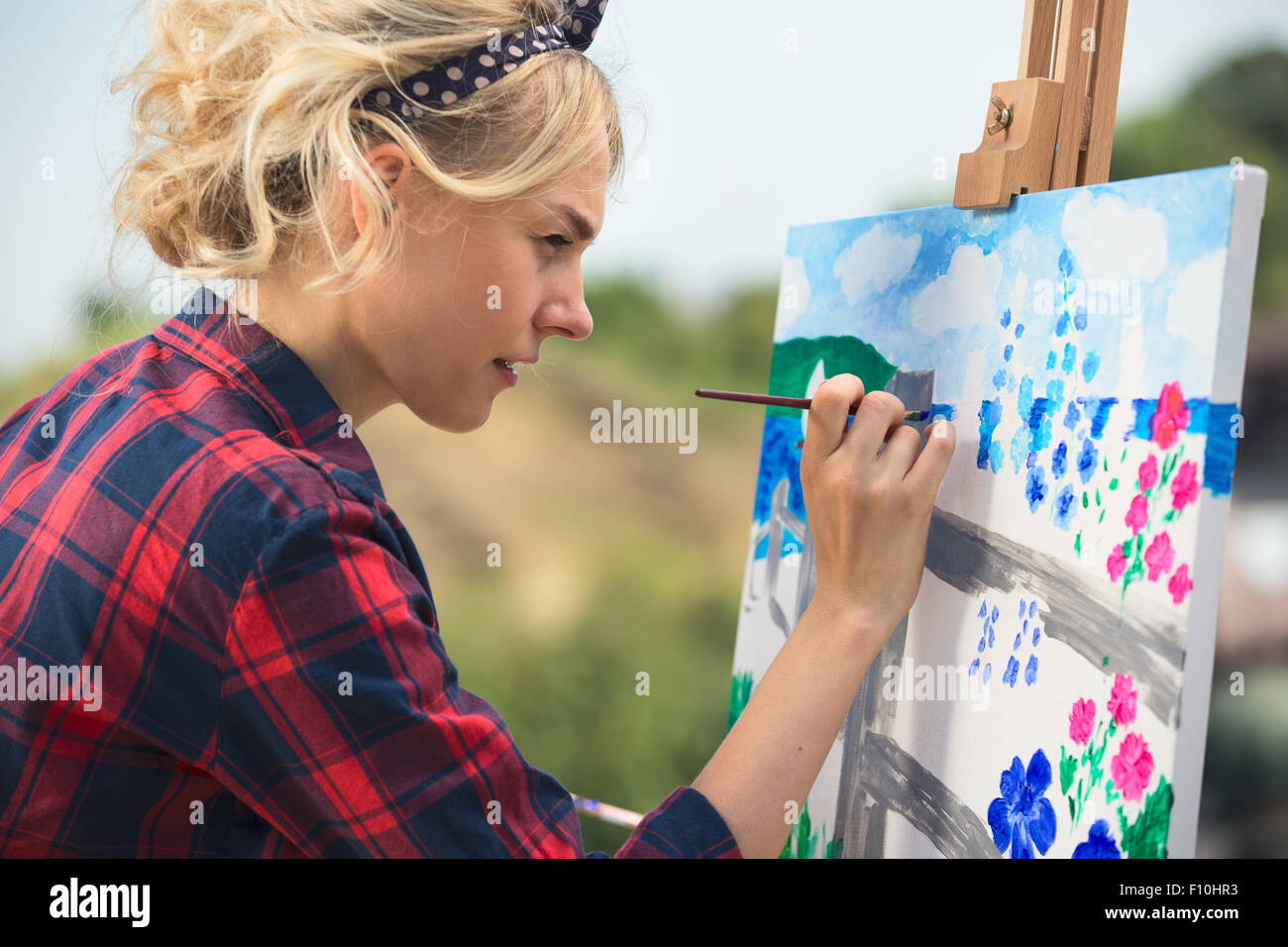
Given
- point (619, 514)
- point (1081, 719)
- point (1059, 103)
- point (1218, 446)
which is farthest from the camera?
point (619, 514)

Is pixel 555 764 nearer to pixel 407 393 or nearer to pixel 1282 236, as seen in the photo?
pixel 407 393

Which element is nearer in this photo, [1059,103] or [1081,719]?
[1081,719]

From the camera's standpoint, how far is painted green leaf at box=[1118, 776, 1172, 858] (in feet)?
2.23

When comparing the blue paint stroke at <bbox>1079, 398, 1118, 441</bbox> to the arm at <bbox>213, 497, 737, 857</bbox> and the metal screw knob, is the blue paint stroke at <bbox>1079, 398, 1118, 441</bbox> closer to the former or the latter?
the metal screw knob

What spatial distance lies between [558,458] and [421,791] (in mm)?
2832

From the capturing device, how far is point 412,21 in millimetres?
834

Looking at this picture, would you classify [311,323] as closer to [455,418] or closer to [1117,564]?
[455,418]

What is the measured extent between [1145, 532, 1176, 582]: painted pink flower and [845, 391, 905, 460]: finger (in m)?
0.26

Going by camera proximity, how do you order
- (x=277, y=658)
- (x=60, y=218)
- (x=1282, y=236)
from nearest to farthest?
(x=277, y=658)
(x=60, y=218)
(x=1282, y=236)

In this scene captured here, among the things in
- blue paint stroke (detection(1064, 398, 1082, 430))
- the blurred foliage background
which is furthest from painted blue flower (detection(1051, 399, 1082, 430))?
the blurred foliage background

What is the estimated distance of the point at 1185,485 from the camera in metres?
0.69

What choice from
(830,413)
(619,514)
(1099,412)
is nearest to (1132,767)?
(1099,412)

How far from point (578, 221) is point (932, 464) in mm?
369
